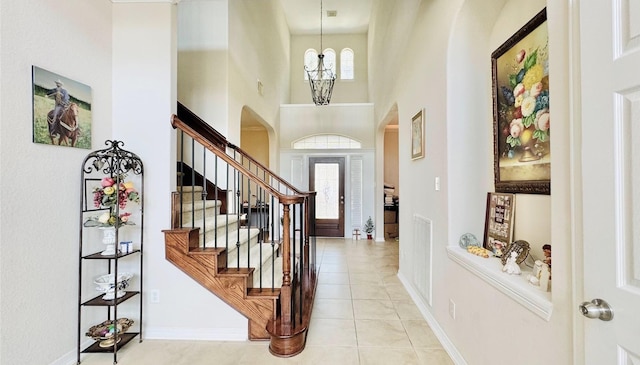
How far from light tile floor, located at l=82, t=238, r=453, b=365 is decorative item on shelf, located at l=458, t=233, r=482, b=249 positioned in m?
0.86

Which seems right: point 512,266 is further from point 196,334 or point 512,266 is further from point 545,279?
point 196,334

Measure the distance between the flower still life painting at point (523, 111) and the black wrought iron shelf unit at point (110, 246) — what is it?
272 centimetres

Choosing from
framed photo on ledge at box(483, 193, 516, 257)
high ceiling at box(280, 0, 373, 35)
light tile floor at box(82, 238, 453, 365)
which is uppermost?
high ceiling at box(280, 0, 373, 35)

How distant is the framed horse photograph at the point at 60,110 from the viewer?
1775mm

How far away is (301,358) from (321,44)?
8.31 m

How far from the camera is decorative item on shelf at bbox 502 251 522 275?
5.17 ft

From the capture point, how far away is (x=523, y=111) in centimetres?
174

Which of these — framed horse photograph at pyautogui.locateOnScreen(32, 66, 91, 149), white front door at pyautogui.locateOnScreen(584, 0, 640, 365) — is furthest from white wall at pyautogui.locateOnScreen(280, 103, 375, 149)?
white front door at pyautogui.locateOnScreen(584, 0, 640, 365)

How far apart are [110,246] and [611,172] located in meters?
2.83

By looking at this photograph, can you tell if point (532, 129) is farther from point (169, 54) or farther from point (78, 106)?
point (78, 106)

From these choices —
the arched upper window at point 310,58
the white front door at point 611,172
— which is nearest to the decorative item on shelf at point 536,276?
the white front door at point 611,172

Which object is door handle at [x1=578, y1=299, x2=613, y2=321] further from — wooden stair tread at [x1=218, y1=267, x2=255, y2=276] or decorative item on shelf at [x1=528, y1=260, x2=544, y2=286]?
wooden stair tread at [x1=218, y1=267, x2=255, y2=276]

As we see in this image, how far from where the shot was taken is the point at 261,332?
7.61ft

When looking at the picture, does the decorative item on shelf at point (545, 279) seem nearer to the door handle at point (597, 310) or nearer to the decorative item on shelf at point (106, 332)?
the door handle at point (597, 310)
